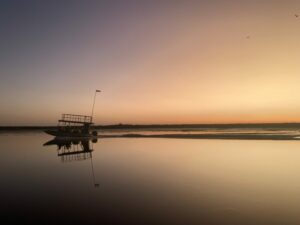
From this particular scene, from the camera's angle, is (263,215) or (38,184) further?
(38,184)

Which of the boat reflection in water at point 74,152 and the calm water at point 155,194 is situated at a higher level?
the boat reflection in water at point 74,152

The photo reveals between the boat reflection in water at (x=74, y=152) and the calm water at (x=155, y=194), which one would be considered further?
the boat reflection in water at (x=74, y=152)

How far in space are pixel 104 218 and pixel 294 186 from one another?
887cm

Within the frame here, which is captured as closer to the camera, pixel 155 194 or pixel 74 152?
pixel 155 194

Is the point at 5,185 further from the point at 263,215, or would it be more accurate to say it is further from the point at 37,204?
the point at 263,215

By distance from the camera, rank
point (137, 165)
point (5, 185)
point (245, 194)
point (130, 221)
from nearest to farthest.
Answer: point (130, 221)
point (245, 194)
point (5, 185)
point (137, 165)

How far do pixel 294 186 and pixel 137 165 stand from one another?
34.9ft

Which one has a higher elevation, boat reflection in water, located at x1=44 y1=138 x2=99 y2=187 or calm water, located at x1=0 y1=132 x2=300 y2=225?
boat reflection in water, located at x1=44 y1=138 x2=99 y2=187

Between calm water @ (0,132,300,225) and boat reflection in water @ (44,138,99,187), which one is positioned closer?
calm water @ (0,132,300,225)

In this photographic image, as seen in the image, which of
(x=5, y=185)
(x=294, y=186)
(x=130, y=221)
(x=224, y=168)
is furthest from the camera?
(x=224, y=168)

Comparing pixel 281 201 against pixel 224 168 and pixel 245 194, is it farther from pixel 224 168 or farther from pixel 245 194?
pixel 224 168

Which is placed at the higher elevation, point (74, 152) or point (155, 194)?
point (74, 152)

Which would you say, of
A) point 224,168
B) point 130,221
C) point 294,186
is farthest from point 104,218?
point 224,168

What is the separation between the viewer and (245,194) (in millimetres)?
12688
